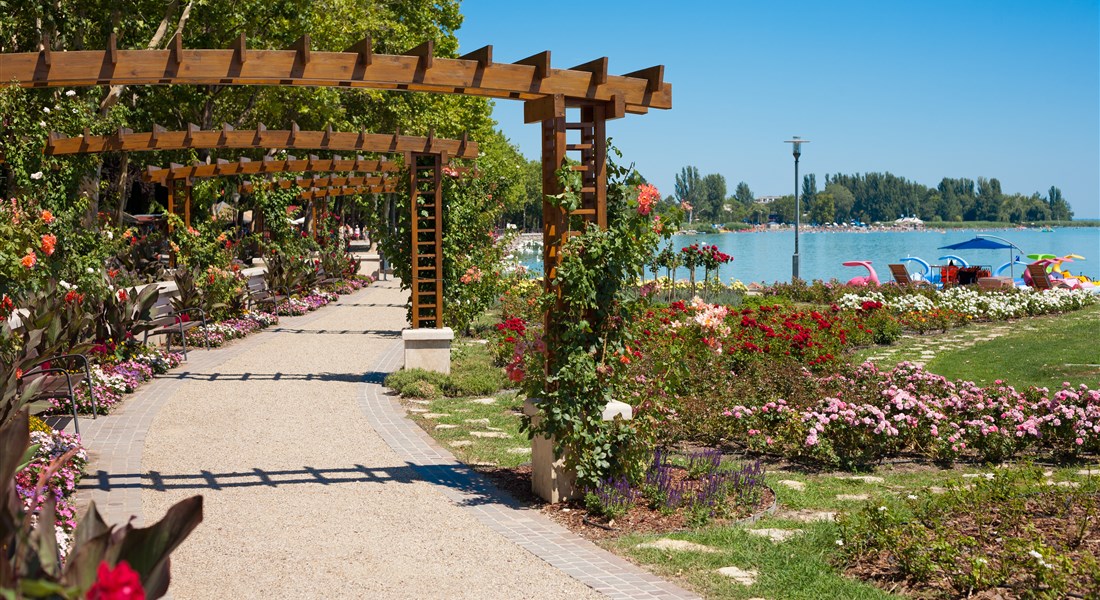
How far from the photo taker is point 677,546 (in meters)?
5.15

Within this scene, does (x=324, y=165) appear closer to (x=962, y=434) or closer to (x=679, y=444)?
(x=679, y=444)

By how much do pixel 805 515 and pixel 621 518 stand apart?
1119mm

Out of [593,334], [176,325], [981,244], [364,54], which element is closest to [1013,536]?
[593,334]

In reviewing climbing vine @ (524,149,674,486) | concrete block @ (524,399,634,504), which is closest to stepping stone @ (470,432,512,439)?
concrete block @ (524,399,634,504)

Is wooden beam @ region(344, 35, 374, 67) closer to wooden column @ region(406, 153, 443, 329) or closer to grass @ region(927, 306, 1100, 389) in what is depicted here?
wooden column @ region(406, 153, 443, 329)

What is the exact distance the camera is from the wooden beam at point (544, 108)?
6.15 m

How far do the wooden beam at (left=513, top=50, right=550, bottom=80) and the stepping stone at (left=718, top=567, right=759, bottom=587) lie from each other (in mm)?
3157

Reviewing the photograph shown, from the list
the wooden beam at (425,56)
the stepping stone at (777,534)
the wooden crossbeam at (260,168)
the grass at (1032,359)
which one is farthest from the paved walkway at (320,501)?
the wooden crossbeam at (260,168)

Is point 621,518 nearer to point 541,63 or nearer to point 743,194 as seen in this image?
point 541,63

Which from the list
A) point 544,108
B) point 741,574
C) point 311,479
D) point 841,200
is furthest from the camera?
point 841,200

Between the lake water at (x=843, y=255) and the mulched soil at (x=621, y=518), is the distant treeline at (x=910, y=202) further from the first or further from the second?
the mulched soil at (x=621, y=518)

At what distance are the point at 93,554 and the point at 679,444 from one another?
607 centimetres

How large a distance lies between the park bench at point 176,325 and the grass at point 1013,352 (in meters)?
8.57

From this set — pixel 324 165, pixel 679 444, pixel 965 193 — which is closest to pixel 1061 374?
pixel 679 444
